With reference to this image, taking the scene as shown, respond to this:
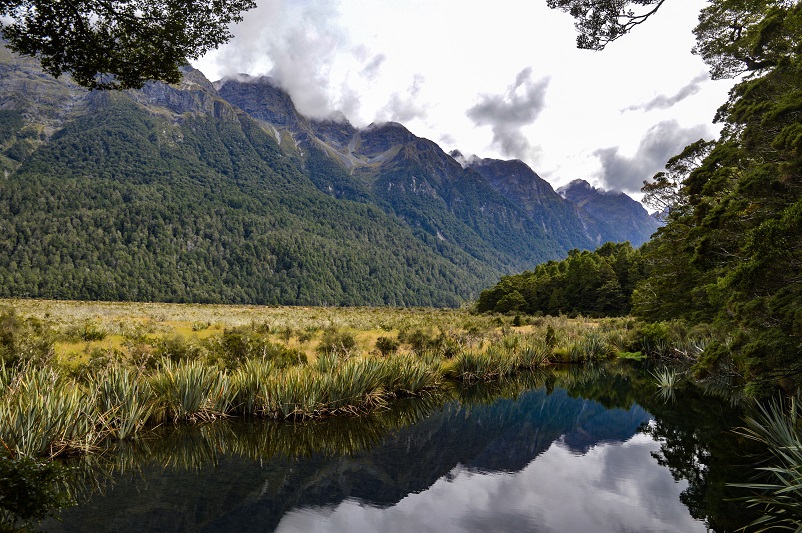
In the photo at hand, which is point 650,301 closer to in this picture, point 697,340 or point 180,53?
point 697,340

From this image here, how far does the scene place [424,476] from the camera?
976 cm

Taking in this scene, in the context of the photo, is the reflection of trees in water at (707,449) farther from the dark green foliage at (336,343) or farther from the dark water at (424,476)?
the dark green foliage at (336,343)

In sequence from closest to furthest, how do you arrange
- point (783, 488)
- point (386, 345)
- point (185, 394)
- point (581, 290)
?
point (783, 488), point (185, 394), point (386, 345), point (581, 290)

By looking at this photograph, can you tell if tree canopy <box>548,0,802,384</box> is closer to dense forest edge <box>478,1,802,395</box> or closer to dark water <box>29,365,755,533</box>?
dense forest edge <box>478,1,802,395</box>

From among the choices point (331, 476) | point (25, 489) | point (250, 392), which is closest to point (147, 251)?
point (250, 392)

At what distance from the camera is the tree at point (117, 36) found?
306 inches

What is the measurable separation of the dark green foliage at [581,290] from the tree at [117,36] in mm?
48544

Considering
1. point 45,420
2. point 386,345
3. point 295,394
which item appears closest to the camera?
point 45,420

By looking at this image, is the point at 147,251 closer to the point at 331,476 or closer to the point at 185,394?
the point at 185,394

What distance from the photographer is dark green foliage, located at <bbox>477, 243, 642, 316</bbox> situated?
5462cm

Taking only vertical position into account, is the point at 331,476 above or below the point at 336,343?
below

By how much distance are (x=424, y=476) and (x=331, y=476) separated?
81.1 inches

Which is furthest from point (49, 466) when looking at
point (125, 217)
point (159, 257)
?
point (125, 217)

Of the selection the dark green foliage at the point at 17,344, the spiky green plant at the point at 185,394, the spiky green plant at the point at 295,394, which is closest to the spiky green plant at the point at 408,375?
the spiky green plant at the point at 295,394
